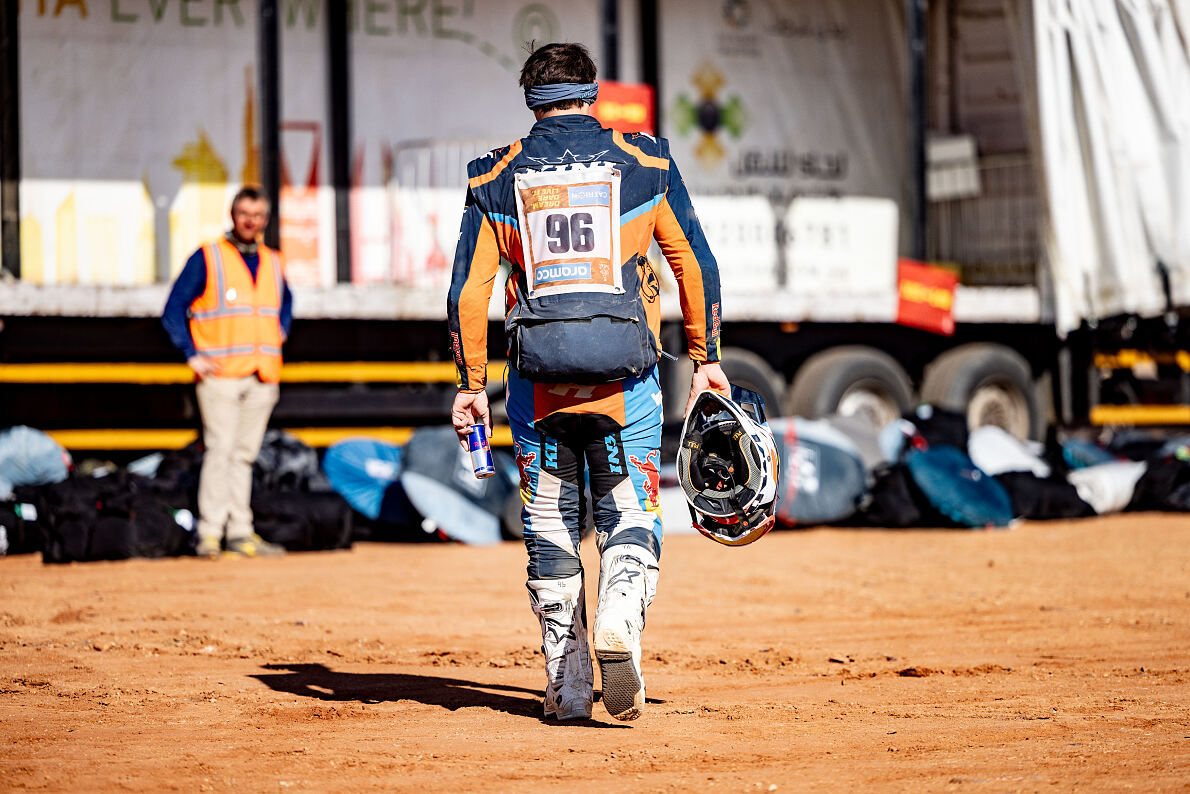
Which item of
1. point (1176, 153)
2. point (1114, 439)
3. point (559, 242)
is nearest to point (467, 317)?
point (559, 242)

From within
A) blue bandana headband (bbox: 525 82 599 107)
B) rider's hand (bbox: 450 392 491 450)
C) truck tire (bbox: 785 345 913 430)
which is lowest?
truck tire (bbox: 785 345 913 430)

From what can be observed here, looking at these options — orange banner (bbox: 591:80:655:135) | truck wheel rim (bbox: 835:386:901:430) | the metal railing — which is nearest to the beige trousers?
orange banner (bbox: 591:80:655:135)

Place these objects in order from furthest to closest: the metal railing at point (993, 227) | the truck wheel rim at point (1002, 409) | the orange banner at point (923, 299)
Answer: the metal railing at point (993, 227)
the truck wheel rim at point (1002, 409)
the orange banner at point (923, 299)

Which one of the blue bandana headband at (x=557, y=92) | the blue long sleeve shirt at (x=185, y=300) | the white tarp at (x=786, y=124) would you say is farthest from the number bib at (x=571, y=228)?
the white tarp at (x=786, y=124)

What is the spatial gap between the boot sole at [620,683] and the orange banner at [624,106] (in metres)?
7.31

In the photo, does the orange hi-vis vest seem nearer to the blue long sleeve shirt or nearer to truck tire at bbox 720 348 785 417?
the blue long sleeve shirt

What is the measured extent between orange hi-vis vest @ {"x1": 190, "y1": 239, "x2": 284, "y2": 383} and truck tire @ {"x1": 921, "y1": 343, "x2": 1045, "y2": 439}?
6297 mm

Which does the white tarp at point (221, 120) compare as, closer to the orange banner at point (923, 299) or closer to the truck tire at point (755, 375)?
the truck tire at point (755, 375)

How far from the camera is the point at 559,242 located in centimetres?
400

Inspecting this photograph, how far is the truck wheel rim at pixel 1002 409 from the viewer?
12938 mm

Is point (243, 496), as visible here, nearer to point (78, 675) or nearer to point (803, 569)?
point (803, 569)

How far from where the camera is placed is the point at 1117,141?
11461 mm

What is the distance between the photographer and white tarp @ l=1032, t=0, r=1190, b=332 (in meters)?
11.3

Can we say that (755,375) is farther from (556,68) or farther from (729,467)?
(556,68)
